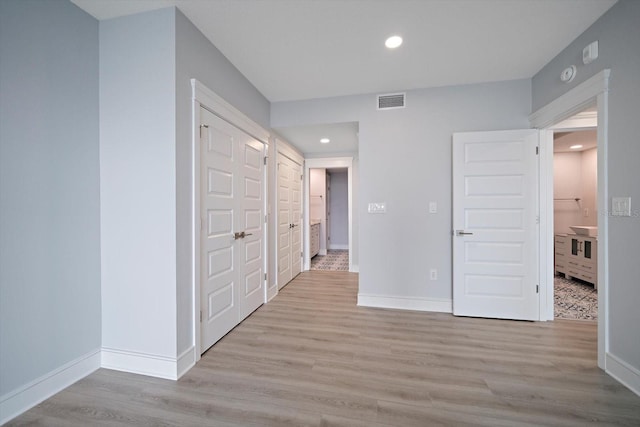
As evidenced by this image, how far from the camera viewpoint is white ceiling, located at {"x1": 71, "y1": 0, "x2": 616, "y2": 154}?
184cm

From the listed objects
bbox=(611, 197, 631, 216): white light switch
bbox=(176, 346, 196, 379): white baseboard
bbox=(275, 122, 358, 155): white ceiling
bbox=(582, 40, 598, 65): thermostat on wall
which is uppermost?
bbox=(582, 40, 598, 65): thermostat on wall

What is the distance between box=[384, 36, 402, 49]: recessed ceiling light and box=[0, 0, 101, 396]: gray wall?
2265 millimetres

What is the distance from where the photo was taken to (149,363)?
1.87 m

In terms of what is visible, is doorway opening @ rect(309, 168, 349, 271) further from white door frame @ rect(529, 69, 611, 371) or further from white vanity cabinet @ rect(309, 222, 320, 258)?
white door frame @ rect(529, 69, 611, 371)

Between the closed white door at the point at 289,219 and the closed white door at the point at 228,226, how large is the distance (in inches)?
30.0

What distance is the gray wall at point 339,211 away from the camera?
8.03 m

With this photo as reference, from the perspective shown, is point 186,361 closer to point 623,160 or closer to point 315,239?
point 623,160

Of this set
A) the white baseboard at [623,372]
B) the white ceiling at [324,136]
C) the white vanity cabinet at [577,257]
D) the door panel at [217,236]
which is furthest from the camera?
the white vanity cabinet at [577,257]

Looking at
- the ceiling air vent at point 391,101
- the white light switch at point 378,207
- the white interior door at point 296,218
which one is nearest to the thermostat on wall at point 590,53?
the ceiling air vent at point 391,101

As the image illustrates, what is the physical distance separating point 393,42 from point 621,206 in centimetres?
207

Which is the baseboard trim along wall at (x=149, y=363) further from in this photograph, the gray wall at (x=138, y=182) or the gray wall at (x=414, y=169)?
the gray wall at (x=414, y=169)

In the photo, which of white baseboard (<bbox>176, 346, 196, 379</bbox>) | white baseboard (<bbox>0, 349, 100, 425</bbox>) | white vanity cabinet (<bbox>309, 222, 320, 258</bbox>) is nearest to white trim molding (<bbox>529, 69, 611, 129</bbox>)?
white baseboard (<bbox>176, 346, 196, 379</bbox>)

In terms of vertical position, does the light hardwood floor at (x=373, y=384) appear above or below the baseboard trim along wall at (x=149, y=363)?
below

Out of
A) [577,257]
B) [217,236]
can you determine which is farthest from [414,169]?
[577,257]
